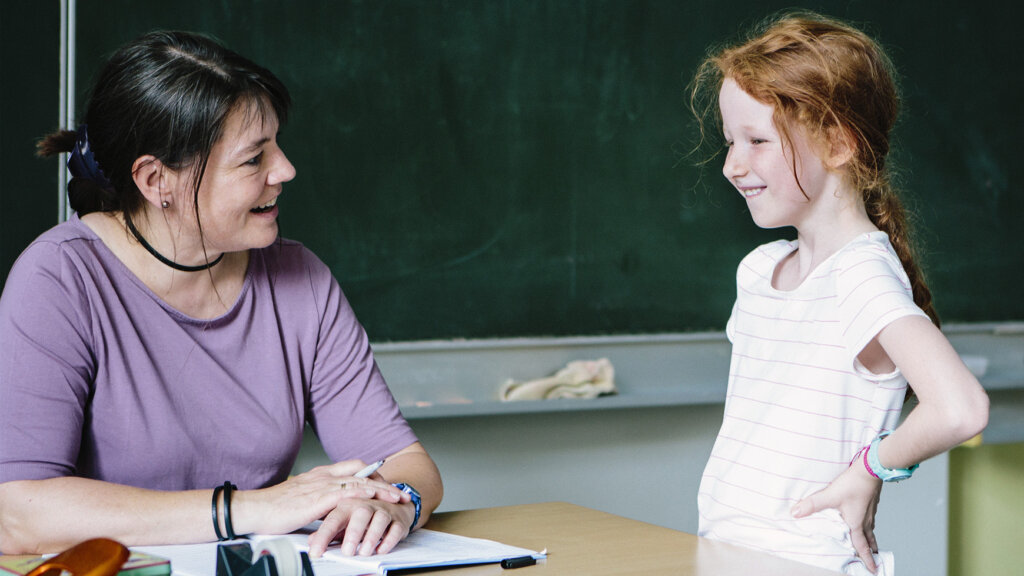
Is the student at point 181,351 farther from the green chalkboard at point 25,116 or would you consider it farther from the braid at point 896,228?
the braid at point 896,228

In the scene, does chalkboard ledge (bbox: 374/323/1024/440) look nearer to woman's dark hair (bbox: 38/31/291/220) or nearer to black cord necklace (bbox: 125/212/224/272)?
black cord necklace (bbox: 125/212/224/272)

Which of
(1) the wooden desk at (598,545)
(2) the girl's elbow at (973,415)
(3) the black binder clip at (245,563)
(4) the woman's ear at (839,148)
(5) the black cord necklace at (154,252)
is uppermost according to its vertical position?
(4) the woman's ear at (839,148)

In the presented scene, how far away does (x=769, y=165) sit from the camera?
4.07ft

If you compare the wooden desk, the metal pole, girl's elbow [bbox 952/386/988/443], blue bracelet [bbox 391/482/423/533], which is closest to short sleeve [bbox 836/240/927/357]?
girl's elbow [bbox 952/386/988/443]

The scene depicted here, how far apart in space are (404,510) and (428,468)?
0.70 ft

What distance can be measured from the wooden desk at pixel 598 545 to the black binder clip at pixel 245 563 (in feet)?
0.62

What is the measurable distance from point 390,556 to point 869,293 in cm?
62

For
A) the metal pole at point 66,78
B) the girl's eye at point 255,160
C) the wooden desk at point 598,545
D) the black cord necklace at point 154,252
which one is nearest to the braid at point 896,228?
the wooden desk at point 598,545

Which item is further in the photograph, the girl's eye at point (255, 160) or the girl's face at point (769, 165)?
the girl's eye at point (255, 160)

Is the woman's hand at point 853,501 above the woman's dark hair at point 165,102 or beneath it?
beneath

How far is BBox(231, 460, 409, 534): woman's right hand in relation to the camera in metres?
1.10

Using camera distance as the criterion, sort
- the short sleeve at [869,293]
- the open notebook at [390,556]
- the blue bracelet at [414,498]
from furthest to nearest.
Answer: the blue bracelet at [414,498] → the short sleeve at [869,293] → the open notebook at [390,556]

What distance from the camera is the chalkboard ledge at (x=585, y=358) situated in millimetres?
2072

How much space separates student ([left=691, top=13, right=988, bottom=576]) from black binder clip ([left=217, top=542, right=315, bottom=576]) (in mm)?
589
